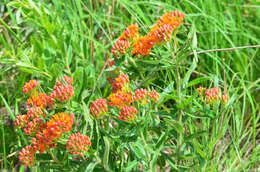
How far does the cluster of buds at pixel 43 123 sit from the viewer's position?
1.34 meters

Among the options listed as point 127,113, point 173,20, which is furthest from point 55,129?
point 173,20

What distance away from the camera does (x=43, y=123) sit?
4.90 ft

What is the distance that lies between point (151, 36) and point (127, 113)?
1.14 feet

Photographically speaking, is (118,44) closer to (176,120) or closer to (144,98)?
(144,98)

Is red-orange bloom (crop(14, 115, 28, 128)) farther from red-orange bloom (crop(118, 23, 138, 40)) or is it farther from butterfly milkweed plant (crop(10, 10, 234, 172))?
red-orange bloom (crop(118, 23, 138, 40))

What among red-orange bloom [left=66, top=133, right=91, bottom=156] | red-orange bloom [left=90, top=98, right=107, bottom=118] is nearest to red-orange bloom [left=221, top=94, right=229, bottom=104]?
red-orange bloom [left=90, top=98, right=107, bottom=118]

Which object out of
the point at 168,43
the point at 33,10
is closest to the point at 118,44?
the point at 168,43

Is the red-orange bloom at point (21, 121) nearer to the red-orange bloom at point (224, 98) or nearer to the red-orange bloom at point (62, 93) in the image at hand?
the red-orange bloom at point (62, 93)

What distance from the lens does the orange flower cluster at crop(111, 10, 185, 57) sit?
144 cm

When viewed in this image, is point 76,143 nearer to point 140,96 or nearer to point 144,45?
point 140,96

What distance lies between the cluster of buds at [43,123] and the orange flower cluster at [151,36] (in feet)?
0.98

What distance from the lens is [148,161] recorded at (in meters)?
1.55

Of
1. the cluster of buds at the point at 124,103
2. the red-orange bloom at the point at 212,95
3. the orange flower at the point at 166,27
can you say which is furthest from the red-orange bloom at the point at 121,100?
the red-orange bloom at the point at 212,95

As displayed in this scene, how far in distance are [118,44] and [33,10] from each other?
2.17 feet
